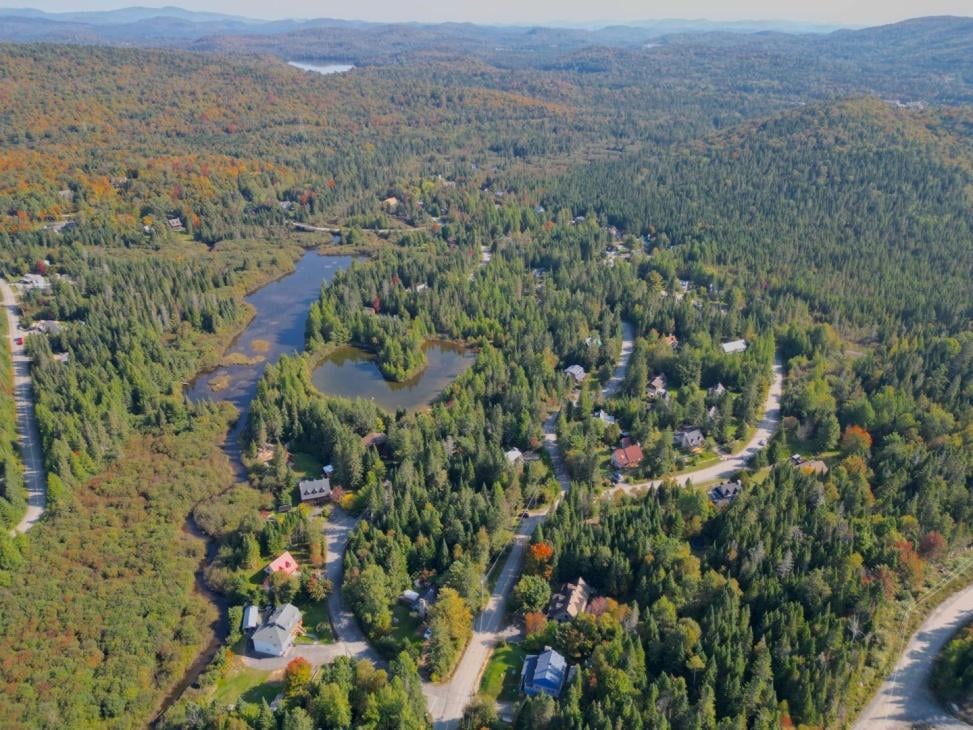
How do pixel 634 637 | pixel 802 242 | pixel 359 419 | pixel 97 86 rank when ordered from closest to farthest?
pixel 634 637
pixel 359 419
pixel 802 242
pixel 97 86

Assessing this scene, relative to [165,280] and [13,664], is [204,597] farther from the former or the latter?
[165,280]

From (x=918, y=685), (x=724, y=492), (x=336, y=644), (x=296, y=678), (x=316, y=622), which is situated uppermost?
(x=724, y=492)

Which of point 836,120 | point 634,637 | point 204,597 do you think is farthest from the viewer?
point 836,120

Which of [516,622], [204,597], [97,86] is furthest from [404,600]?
[97,86]

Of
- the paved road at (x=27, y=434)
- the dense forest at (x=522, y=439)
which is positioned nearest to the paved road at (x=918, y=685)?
the dense forest at (x=522, y=439)

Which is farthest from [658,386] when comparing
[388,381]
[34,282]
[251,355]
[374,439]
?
[34,282]

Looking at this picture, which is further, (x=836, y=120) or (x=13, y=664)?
(x=836, y=120)

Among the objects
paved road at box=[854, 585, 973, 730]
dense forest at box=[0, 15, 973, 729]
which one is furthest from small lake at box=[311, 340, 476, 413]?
paved road at box=[854, 585, 973, 730]

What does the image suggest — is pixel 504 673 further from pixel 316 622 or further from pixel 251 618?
pixel 251 618
